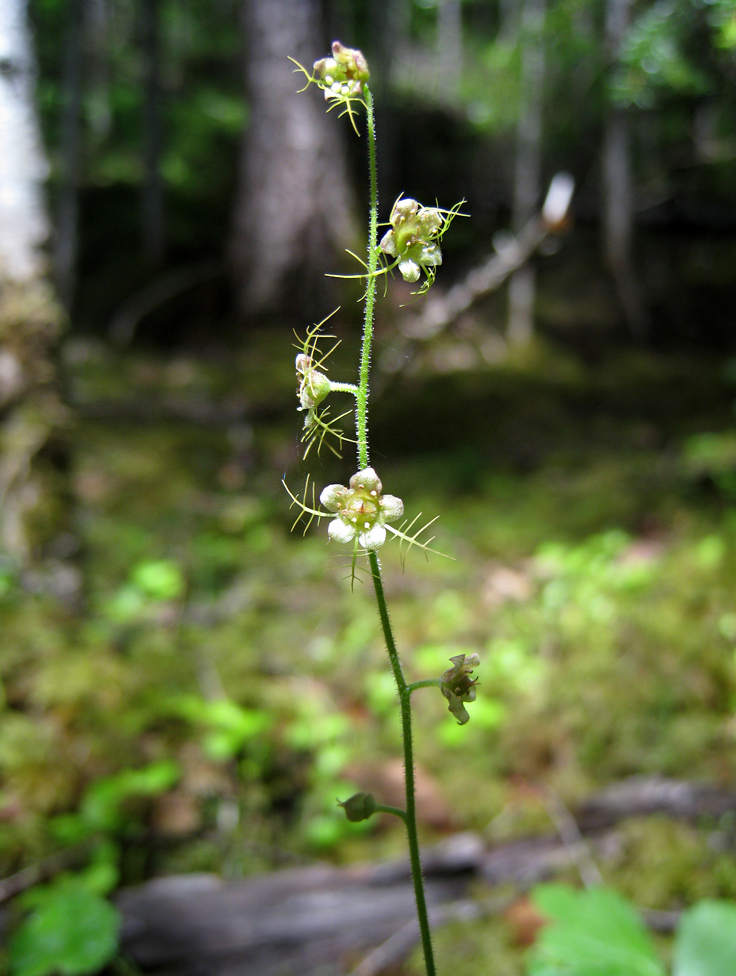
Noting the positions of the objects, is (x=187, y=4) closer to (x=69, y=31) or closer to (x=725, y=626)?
(x=69, y=31)

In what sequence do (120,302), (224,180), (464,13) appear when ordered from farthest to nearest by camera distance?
(464,13) < (224,180) < (120,302)

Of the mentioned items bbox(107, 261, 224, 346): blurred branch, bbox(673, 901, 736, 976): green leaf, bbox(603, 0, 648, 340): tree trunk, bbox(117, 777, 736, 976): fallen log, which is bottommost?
bbox(117, 777, 736, 976): fallen log

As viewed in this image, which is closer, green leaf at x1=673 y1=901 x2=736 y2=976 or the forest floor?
green leaf at x1=673 y1=901 x2=736 y2=976

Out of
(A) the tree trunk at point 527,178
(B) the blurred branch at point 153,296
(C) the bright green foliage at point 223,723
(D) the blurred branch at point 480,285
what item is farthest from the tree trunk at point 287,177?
(C) the bright green foliage at point 223,723

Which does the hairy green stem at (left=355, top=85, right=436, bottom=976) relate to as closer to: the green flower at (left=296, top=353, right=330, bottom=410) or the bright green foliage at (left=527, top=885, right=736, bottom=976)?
the green flower at (left=296, top=353, right=330, bottom=410)

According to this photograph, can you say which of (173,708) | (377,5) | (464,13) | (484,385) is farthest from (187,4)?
(173,708)

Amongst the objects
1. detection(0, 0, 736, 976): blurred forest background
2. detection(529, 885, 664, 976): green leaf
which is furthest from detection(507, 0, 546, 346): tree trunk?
detection(529, 885, 664, 976): green leaf

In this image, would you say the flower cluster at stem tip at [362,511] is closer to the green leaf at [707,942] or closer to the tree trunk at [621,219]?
the green leaf at [707,942]
